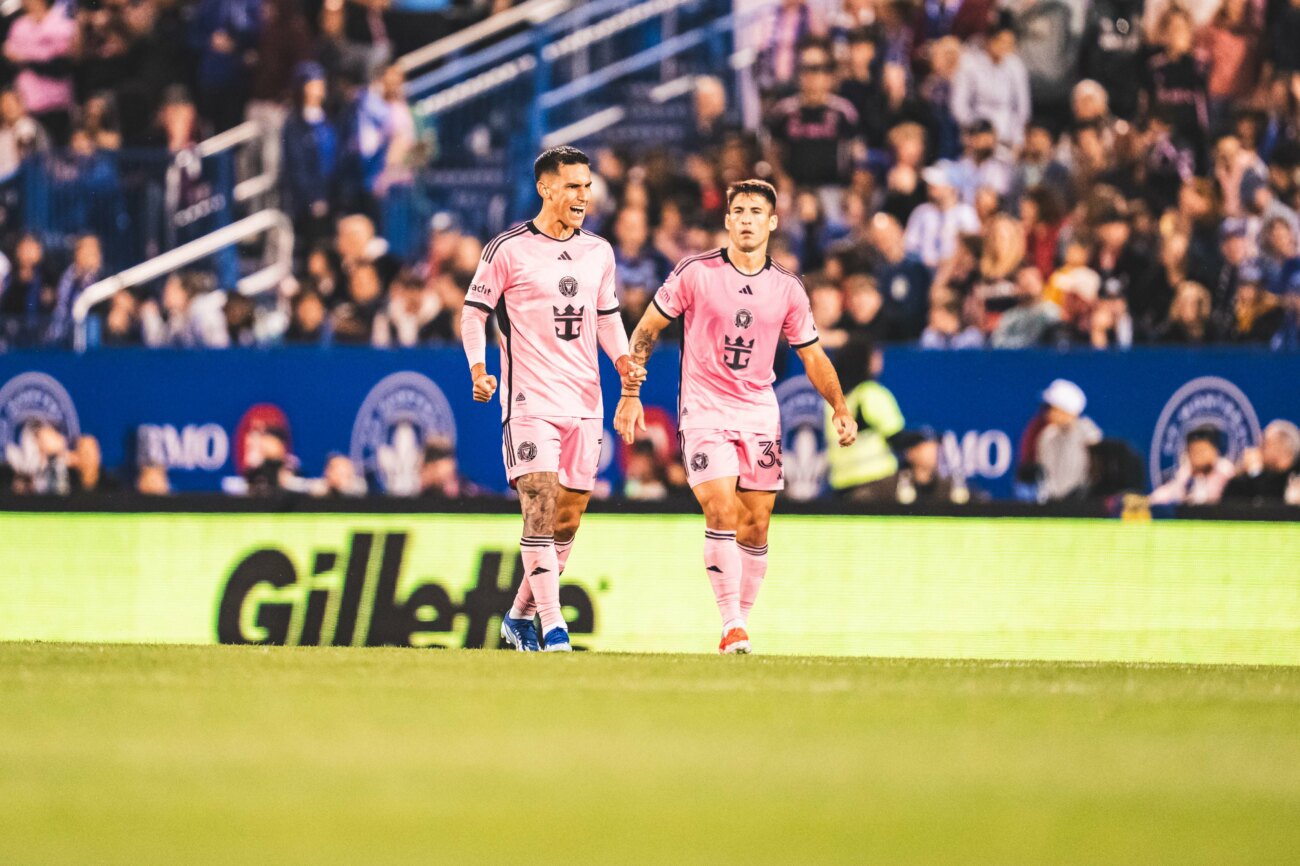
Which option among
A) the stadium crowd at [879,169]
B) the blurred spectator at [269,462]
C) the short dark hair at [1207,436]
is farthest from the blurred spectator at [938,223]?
the blurred spectator at [269,462]

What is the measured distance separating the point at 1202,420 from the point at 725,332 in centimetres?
578

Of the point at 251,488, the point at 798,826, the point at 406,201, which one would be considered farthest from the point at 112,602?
the point at 798,826

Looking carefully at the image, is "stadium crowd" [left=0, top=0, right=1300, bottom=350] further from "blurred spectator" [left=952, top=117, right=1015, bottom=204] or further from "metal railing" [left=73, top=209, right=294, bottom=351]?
"metal railing" [left=73, top=209, right=294, bottom=351]

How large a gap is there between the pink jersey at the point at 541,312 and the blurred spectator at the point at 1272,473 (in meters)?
6.16

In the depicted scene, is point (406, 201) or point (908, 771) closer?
point (908, 771)

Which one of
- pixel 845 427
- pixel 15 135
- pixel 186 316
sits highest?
pixel 15 135

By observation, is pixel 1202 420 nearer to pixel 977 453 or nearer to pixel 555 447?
pixel 977 453

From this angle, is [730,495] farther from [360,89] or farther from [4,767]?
[360,89]

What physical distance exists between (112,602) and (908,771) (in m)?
8.10

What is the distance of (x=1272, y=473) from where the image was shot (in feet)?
54.3

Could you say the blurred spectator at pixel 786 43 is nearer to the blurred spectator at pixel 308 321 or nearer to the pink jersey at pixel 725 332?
the blurred spectator at pixel 308 321

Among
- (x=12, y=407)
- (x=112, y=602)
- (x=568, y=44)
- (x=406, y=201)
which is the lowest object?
(x=112, y=602)

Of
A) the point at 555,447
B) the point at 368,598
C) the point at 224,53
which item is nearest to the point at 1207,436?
the point at 555,447

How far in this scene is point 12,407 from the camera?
18766 millimetres
